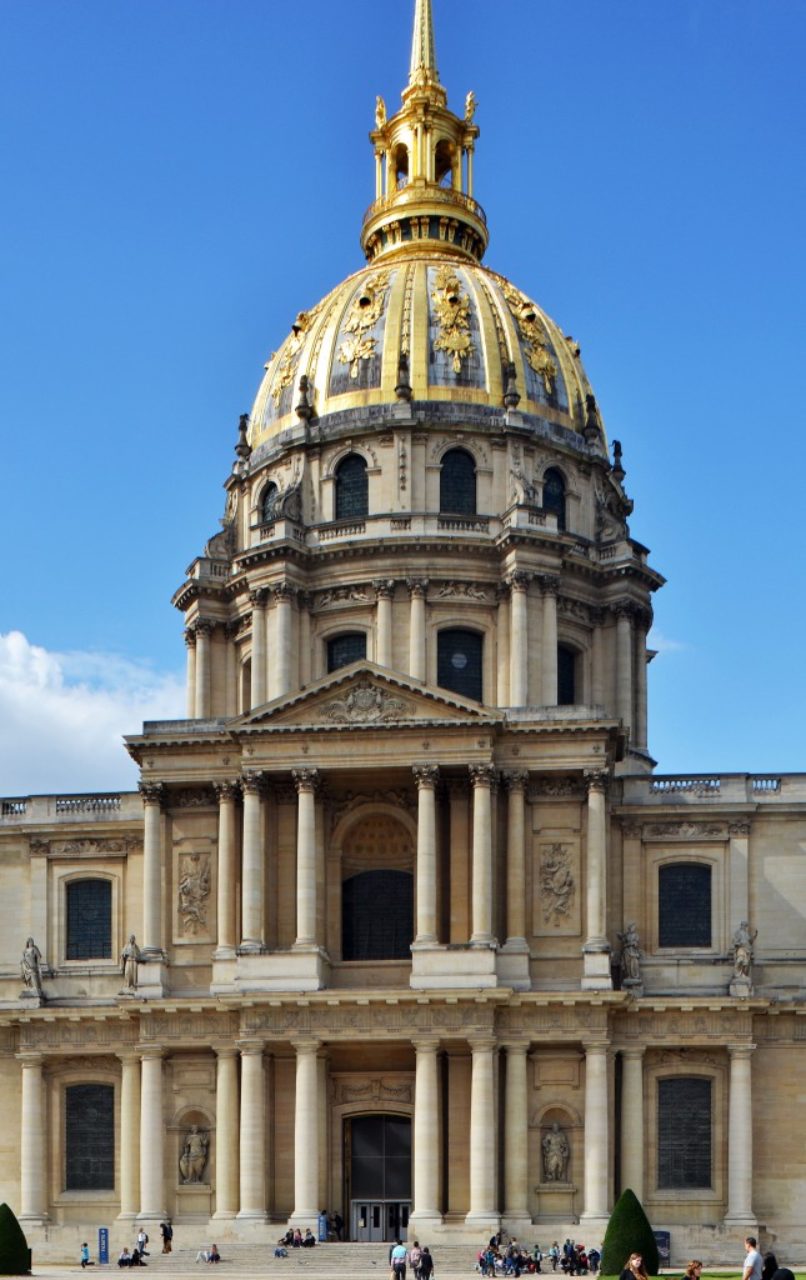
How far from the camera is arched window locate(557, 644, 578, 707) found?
242 feet

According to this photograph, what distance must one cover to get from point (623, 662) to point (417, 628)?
8664mm

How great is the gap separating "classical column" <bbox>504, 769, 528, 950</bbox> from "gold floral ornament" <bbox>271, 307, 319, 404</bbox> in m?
23.5

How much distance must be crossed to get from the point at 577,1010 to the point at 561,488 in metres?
23.4

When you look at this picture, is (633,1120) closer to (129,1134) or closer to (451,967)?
(451,967)

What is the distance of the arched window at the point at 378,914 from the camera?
63.5 m

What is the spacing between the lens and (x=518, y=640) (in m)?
69.9

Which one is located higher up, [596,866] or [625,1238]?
[596,866]

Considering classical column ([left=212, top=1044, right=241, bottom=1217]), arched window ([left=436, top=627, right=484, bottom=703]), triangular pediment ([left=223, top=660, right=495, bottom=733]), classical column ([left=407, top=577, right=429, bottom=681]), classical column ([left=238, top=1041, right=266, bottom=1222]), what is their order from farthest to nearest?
arched window ([left=436, top=627, right=484, bottom=703]) → classical column ([left=407, top=577, right=429, bottom=681]) → triangular pediment ([left=223, top=660, right=495, bottom=733]) → classical column ([left=212, top=1044, right=241, bottom=1217]) → classical column ([left=238, top=1041, right=266, bottom=1222])

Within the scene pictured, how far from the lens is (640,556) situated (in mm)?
76438

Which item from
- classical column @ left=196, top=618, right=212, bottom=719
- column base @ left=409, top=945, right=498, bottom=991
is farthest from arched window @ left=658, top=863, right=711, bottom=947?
classical column @ left=196, top=618, right=212, bottom=719

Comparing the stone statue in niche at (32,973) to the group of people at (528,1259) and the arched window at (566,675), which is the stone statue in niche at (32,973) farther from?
the arched window at (566,675)

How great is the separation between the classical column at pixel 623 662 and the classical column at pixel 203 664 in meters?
15.6

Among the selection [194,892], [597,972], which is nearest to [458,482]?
[194,892]

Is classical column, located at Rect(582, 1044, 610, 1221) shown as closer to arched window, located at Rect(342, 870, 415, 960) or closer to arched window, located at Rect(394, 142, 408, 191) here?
arched window, located at Rect(342, 870, 415, 960)
